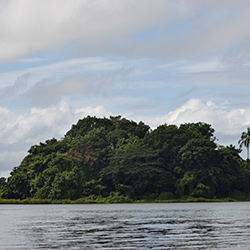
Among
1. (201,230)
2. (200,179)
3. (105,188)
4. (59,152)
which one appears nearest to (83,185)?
(105,188)

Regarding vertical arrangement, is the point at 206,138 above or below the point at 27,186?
above

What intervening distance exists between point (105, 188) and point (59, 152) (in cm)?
1646

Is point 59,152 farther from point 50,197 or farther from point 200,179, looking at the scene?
point 200,179

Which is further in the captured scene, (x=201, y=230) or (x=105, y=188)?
(x=105, y=188)

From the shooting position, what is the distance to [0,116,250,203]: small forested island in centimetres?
11331

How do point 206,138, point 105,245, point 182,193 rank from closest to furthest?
point 105,245 < point 182,193 < point 206,138

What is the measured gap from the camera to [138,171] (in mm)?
114062

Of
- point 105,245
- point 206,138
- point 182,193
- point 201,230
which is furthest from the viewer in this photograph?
point 206,138

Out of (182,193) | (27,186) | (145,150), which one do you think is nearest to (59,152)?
(27,186)

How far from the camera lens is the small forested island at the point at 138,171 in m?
113

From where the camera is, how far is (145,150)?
11975cm

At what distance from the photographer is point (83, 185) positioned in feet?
385

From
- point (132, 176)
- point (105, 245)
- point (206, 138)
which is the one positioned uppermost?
point (206, 138)

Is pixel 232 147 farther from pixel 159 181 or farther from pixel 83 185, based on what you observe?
pixel 83 185
